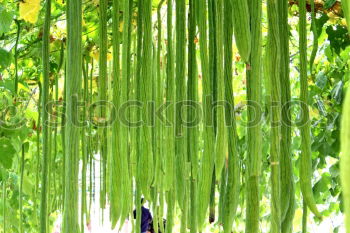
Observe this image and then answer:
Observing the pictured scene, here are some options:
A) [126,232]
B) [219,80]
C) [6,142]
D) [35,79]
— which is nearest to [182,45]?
[219,80]

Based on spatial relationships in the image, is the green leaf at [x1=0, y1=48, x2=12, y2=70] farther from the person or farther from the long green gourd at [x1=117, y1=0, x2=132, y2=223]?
the person

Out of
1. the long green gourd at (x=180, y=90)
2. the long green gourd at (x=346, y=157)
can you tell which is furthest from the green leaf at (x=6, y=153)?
the long green gourd at (x=346, y=157)

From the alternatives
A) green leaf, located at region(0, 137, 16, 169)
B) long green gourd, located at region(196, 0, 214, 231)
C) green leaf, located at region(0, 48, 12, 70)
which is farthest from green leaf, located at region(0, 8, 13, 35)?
long green gourd, located at region(196, 0, 214, 231)

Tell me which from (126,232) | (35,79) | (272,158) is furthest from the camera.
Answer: (126,232)

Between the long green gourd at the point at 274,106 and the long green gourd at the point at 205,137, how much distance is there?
6cm

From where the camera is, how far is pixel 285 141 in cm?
51

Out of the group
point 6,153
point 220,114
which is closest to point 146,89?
point 220,114

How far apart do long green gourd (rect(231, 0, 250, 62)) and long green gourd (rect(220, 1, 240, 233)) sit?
1.5 inches

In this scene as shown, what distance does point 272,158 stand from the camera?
0.49m

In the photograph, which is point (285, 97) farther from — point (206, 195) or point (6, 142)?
point (6, 142)

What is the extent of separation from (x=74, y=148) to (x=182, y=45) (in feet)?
0.60

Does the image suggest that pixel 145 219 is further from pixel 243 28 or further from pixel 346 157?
pixel 346 157

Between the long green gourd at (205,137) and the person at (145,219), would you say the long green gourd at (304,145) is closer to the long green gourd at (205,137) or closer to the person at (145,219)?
the long green gourd at (205,137)

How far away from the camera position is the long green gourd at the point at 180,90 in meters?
0.59
